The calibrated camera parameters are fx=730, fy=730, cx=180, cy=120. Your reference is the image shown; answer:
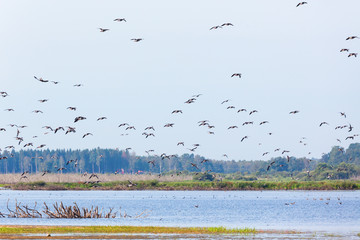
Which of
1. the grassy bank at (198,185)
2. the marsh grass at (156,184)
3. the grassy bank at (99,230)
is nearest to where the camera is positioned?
the grassy bank at (99,230)

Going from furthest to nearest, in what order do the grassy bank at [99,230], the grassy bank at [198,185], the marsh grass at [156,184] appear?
the marsh grass at [156,184], the grassy bank at [198,185], the grassy bank at [99,230]

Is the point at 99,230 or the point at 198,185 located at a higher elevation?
the point at 198,185

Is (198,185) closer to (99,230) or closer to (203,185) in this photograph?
(203,185)

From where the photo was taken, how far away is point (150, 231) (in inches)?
2233

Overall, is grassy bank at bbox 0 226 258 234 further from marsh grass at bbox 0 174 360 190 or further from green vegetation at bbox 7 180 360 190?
green vegetation at bbox 7 180 360 190

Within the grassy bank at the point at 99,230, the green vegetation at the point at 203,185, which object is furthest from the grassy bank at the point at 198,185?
the grassy bank at the point at 99,230

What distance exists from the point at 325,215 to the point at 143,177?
97.2 m

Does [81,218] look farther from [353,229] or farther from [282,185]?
[282,185]

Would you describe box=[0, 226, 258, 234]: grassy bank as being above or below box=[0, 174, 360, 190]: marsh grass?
below

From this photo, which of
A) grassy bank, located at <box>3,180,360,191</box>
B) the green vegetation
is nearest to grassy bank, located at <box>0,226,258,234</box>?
grassy bank, located at <box>3,180,360,191</box>

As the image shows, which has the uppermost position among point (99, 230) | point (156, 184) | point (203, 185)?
point (156, 184)

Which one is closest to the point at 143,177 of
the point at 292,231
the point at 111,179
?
the point at 111,179

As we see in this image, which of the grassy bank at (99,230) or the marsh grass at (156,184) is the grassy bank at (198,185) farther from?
the grassy bank at (99,230)

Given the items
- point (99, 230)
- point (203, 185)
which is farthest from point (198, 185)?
point (99, 230)
